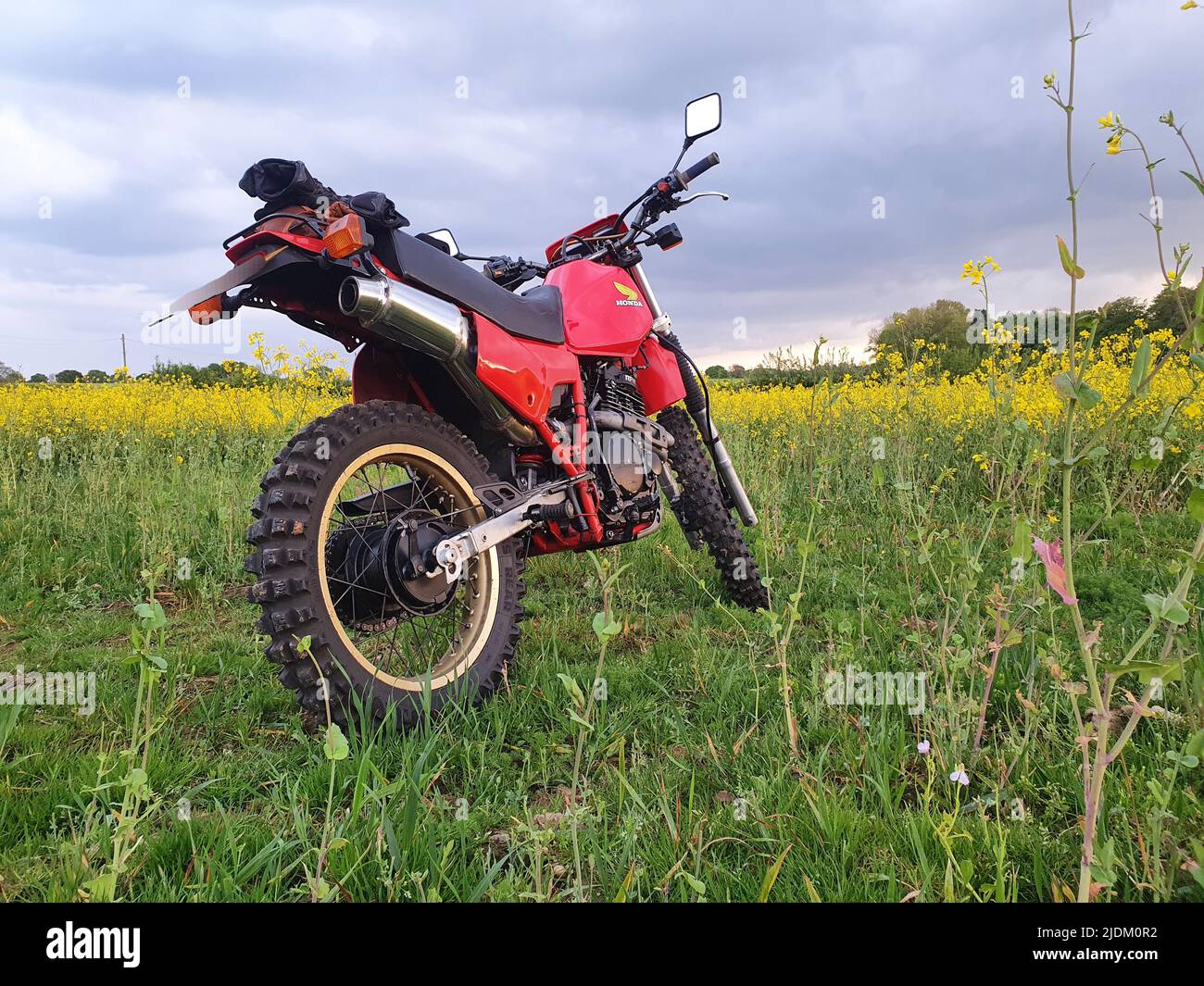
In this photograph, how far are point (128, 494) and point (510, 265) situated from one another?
3.65 metres

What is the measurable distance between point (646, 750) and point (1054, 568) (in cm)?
130

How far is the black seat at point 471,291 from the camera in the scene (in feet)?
7.60

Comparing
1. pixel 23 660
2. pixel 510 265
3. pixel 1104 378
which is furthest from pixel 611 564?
pixel 1104 378

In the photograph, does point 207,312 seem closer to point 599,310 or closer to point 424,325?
point 424,325

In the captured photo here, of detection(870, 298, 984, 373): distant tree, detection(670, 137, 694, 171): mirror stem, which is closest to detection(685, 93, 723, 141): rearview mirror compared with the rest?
detection(670, 137, 694, 171): mirror stem

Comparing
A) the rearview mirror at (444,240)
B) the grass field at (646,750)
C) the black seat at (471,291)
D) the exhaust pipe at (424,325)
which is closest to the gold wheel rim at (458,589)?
the grass field at (646,750)

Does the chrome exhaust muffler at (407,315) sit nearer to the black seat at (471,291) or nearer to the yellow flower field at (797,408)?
the black seat at (471,291)

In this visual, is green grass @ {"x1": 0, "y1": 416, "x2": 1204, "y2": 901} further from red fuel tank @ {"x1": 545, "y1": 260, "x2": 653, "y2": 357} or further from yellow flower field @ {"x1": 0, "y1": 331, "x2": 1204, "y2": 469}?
yellow flower field @ {"x1": 0, "y1": 331, "x2": 1204, "y2": 469}

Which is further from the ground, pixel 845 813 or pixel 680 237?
pixel 680 237

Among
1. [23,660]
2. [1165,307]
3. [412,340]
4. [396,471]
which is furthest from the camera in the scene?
[1165,307]

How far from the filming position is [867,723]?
205 cm
